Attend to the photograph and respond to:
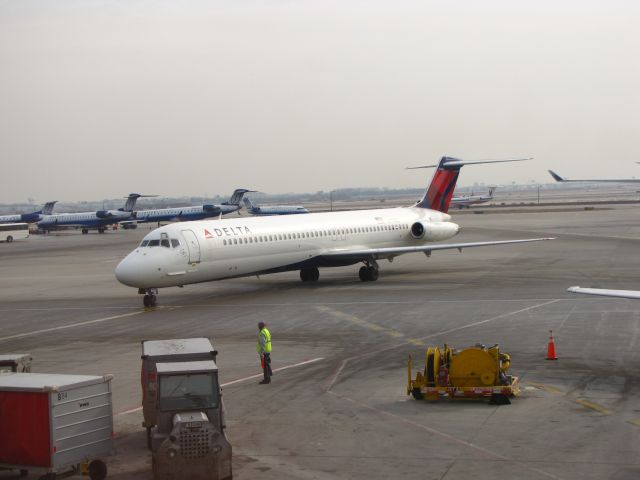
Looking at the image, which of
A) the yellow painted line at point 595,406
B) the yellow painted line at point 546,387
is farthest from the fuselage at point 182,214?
the yellow painted line at point 595,406

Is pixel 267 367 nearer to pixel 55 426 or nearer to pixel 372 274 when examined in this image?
pixel 55 426

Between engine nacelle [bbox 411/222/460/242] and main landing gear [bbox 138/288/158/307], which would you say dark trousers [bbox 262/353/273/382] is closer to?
main landing gear [bbox 138/288/158/307]

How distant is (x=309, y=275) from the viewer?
133ft

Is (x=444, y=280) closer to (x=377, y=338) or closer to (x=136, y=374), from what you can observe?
(x=377, y=338)

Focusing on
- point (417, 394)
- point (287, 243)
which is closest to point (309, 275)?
point (287, 243)

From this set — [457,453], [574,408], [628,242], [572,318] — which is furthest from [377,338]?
[628,242]

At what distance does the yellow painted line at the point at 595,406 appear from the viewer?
16.6 metres

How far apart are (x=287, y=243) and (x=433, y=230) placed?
1006cm

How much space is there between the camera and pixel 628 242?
58.7 meters

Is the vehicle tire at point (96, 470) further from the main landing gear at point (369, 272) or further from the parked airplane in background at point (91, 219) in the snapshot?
the parked airplane in background at point (91, 219)

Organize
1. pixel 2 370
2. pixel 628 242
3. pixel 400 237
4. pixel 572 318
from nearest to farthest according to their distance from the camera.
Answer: pixel 2 370
pixel 572 318
pixel 400 237
pixel 628 242

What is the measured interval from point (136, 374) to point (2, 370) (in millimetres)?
5591

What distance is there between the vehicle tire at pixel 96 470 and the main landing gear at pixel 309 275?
88.4ft

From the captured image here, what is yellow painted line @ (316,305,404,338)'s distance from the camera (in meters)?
26.2
